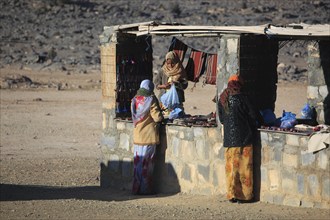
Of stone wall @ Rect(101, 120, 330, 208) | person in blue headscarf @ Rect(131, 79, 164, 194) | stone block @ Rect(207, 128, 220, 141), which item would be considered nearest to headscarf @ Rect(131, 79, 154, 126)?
person in blue headscarf @ Rect(131, 79, 164, 194)

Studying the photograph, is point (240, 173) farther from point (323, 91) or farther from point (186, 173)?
point (323, 91)

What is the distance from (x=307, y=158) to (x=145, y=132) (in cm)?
269

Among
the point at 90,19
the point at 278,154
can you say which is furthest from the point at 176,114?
the point at 90,19

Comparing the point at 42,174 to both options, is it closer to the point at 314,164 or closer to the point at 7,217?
the point at 7,217

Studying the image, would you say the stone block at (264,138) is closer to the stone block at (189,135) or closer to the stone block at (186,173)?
the stone block at (189,135)

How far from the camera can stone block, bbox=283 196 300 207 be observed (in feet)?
36.8

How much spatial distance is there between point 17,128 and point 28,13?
828 inches

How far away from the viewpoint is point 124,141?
13523 mm

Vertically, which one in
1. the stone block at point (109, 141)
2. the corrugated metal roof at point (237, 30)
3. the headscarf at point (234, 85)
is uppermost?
the corrugated metal roof at point (237, 30)

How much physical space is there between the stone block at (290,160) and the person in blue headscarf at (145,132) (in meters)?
2.17

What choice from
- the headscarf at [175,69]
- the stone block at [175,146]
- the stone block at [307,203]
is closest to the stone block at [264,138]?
the stone block at [307,203]

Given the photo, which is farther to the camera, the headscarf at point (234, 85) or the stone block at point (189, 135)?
the stone block at point (189, 135)

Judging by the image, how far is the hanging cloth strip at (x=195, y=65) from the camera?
47.4 ft

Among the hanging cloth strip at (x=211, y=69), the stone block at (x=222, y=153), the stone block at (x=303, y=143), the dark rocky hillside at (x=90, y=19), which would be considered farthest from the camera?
the dark rocky hillside at (x=90, y=19)
